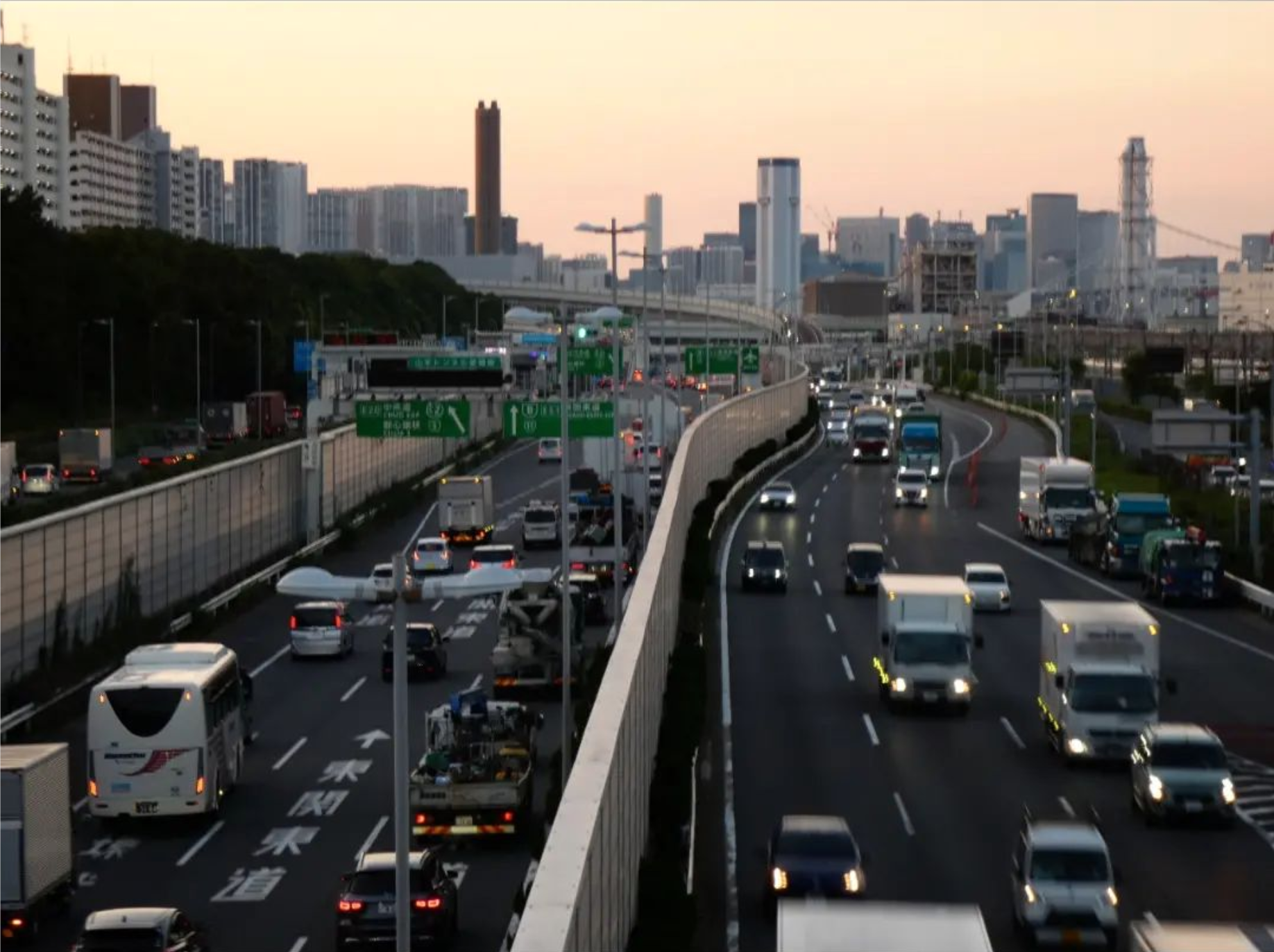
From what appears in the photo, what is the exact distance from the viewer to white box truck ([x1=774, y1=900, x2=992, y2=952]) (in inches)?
484

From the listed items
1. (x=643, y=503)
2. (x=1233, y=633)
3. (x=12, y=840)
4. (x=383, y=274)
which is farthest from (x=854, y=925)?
(x=383, y=274)

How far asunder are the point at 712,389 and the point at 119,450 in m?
54.7

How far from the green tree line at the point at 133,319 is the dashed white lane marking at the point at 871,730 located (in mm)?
46534

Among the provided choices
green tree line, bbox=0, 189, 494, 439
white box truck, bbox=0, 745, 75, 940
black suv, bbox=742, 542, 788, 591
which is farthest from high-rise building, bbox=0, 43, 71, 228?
white box truck, bbox=0, 745, 75, 940

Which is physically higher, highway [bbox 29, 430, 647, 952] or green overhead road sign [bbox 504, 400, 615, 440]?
green overhead road sign [bbox 504, 400, 615, 440]

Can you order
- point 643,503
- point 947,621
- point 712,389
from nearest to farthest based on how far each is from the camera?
point 947,621, point 643,503, point 712,389

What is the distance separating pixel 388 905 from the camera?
64.5 feet

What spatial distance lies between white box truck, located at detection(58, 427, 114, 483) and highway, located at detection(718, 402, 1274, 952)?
28.6 metres

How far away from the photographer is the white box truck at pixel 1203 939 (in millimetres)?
12617

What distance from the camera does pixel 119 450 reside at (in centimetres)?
8369

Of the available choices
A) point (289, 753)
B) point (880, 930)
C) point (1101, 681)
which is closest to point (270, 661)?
point (289, 753)

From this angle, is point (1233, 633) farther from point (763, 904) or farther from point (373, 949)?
point (373, 949)

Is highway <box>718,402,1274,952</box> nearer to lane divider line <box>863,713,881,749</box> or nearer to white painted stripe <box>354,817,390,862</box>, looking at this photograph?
lane divider line <box>863,713,881,749</box>

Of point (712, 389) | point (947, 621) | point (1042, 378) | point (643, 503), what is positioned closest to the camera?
point (947, 621)
